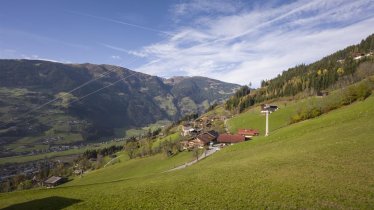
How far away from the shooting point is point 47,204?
2784 cm

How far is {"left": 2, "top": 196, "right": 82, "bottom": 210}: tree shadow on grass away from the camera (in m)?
27.0

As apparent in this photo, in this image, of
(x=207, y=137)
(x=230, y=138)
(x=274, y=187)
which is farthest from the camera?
(x=207, y=137)

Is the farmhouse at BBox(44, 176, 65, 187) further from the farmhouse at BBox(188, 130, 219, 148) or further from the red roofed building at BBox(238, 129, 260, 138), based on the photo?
the red roofed building at BBox(238, 129, 260, 138)

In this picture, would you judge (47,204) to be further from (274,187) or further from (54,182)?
(54,182)

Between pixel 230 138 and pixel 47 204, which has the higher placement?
pixel 47 204

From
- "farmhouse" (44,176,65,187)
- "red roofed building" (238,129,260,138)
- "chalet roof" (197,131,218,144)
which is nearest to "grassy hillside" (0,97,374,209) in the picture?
"red roofed building" (238,129,260,138)

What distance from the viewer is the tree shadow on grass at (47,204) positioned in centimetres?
2698

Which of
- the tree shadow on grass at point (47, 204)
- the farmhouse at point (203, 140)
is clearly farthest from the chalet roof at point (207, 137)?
the tree shadow on grass at point (47, 204)

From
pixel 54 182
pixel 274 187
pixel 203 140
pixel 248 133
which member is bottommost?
pixel 54 182

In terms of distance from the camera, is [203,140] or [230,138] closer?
[230,138]

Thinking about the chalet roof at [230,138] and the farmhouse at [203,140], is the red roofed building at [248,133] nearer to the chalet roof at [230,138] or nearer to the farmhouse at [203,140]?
the chalet roof at [230,138]

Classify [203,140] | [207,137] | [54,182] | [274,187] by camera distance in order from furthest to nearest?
1. [207,137]
2. [203,140]
3. [54,182]
4. [274,187]

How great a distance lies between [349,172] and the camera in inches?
1091

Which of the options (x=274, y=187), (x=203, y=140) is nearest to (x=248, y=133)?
(x=203, y=140)
